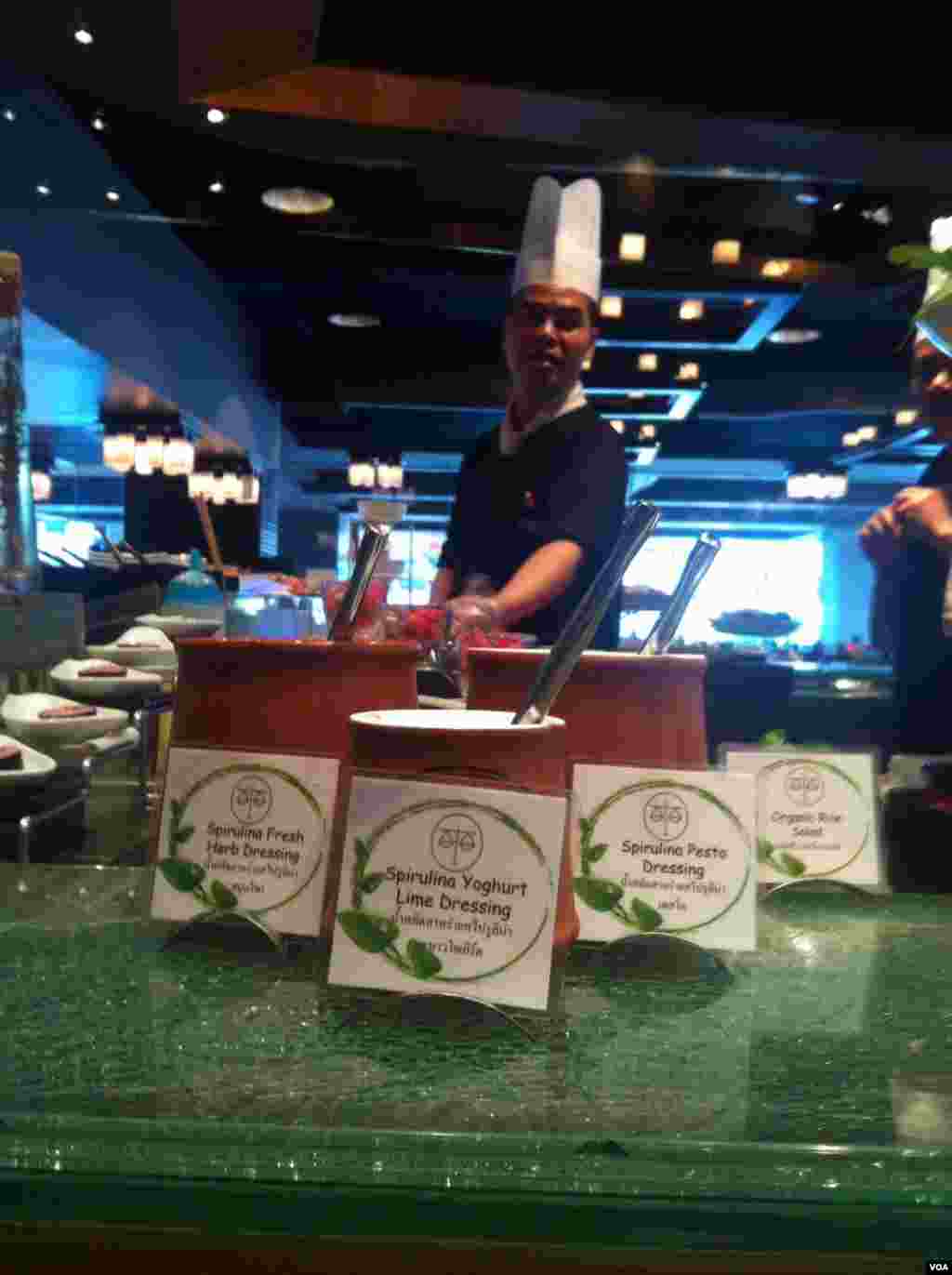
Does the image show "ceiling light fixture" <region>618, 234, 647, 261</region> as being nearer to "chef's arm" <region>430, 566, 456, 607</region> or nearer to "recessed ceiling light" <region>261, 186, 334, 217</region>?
"recessed ceiling light" <region>261, 186, 334, 217</region>

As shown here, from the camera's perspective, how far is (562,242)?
2.07m

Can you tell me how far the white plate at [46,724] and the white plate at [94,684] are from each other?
0.39 feet

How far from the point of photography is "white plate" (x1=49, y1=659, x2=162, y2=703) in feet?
4.28

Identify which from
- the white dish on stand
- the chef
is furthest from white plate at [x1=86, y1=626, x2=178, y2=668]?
the chef

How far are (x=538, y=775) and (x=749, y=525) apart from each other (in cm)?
845

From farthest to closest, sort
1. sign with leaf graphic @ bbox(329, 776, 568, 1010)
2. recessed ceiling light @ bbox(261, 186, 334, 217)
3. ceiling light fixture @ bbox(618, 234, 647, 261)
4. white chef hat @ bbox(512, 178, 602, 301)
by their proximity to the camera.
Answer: recessed ceiling light @ bbox(261, 186, 334, 217) → ceiling light fixture @ bbox(618, 234, 647, 261) → white chef hat @ bbox(512, 178, 602, 301) → sign with leaf graphic @ bbox(329, 776, 568, 1010)

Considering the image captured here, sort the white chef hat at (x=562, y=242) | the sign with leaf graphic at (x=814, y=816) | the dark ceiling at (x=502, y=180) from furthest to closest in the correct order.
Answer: the dark ceiling at (x=502, y=180) < the white chef hat at (x=562, y=242) < the sign with leaf graphic at (x=814, y=816)

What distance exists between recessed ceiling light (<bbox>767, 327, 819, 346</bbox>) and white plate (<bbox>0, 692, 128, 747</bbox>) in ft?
19.3

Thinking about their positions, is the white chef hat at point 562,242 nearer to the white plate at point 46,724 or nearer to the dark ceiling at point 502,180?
the dark ceiling at point 502,180

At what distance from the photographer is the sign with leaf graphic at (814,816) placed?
2.46 feet

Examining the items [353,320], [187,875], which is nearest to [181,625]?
[187,875]

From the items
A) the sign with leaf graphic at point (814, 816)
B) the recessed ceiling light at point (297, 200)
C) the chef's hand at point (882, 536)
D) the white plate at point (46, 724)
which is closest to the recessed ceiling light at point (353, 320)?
the recessed ceiling light at point (297, 200)

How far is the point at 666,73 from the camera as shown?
Result: 3795 mm

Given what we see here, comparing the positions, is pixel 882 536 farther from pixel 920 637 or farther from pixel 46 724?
pixel 46 724
